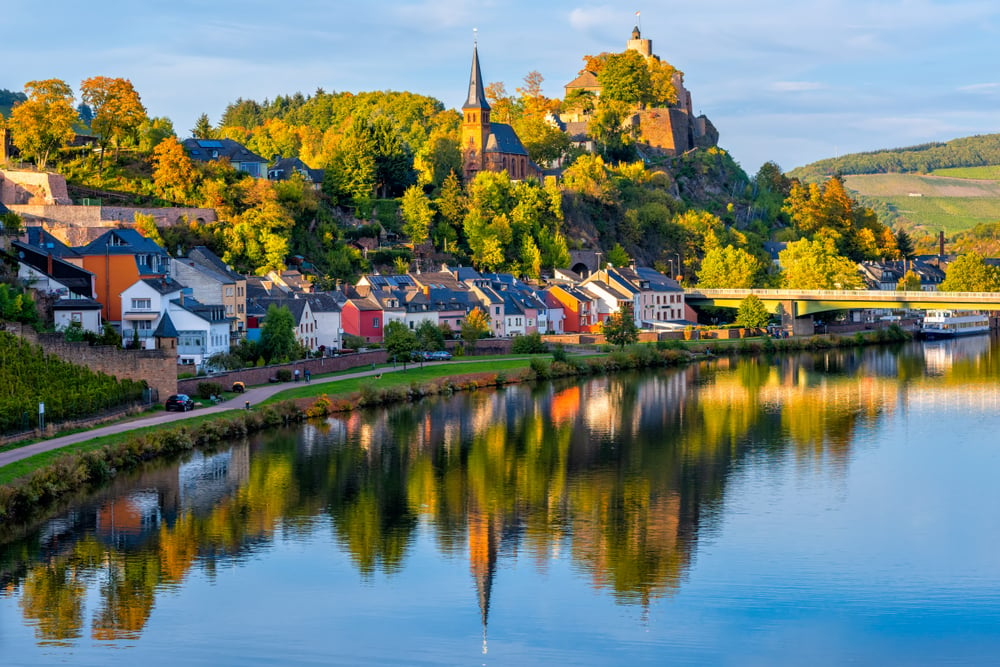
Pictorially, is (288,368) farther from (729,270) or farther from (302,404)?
(729,270)

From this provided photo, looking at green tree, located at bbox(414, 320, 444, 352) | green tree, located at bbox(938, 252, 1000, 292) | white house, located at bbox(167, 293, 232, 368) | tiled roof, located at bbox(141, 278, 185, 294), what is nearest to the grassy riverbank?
green tree, located at bbox(414, 320, 444, 352)

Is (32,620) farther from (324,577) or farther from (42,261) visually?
(42,261)

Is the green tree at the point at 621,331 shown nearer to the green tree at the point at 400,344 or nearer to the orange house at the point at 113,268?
the green tree at the point at 400,344

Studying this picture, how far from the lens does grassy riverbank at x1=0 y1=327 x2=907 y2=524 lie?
36.6m

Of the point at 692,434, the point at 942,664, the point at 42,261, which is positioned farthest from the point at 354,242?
the point at 942,664

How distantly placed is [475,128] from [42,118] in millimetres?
38932

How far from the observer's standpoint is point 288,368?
6106cm

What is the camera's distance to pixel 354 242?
93.5 metres

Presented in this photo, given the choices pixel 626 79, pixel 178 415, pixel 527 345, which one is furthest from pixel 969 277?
pixel 178 415

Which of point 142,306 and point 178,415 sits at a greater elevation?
point 142,306

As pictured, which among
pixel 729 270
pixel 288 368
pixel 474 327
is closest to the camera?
pixel 288 368

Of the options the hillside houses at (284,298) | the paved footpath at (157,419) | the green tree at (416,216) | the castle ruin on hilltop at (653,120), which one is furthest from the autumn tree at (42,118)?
the castle ruin on hilltop at (653,120)

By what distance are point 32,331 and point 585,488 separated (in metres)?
19.8

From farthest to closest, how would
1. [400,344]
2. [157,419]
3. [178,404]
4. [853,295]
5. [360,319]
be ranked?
[853,295] < [360,319] < [400,344] < [178,404] < [157,419]
